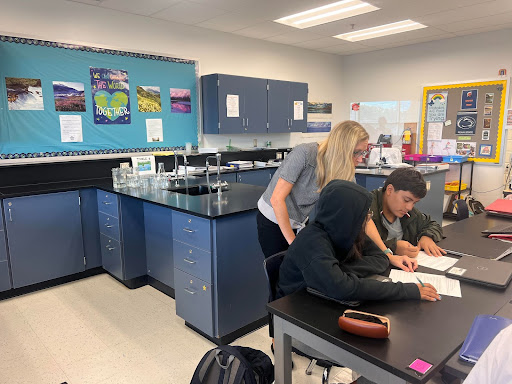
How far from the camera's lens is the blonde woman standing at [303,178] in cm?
192

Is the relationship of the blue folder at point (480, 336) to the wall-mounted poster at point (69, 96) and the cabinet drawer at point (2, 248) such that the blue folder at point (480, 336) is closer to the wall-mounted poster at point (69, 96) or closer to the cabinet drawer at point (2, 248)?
the cabinet drawer at point (2, 248)

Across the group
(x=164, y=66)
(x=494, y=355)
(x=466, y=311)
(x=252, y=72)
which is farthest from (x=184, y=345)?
(x=252, y=72)

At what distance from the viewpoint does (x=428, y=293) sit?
1378 millimetres

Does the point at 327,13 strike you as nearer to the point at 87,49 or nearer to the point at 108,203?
the point at 87,49

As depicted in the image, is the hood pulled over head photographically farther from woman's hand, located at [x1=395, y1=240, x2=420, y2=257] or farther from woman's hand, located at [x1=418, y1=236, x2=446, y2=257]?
woman's hand, located at [x1=418, y1=236, x2=446, y2=257]

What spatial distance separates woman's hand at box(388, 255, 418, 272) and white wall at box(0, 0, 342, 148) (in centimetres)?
389

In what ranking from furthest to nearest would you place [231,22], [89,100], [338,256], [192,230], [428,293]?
[231,22]
[89,100]
[192,230]
[338,256]
[428,293]

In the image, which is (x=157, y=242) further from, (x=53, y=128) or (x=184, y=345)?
(x=53, y=128)

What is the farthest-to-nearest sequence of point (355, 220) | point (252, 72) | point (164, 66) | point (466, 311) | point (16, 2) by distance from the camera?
point (252, 72) → point (164, 66) → point (16, 2) → point (355, 220) → point (466, 311)

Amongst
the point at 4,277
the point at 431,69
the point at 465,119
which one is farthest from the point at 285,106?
the point at 4,277

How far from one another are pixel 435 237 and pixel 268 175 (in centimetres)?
334

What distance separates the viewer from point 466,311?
1.29 metres

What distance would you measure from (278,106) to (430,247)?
160 inches

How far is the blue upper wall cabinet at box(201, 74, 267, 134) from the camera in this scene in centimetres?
493
